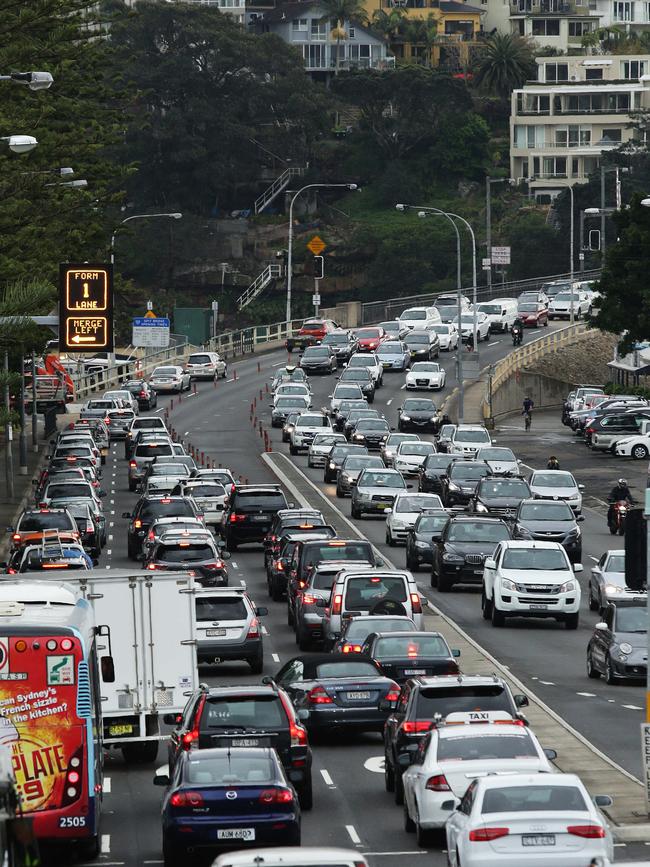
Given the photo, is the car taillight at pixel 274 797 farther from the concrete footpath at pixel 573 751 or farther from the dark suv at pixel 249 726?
the concrete footpath at pixel 573 751

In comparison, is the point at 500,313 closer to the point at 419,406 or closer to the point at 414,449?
the point at 419,406

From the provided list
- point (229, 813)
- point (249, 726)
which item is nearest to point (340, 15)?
point (249, 726)

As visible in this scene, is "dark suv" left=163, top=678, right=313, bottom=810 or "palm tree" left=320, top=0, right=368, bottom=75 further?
"palm tree" left=320, top=0, right=368, bottom=75

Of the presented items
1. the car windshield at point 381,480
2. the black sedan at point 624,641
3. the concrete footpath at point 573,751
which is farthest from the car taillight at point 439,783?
the car windshield at point 381,480

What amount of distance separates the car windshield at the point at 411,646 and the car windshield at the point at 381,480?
2643cm

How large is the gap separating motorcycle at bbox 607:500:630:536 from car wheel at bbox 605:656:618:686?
2049 cm

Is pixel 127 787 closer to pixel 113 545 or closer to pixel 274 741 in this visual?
pixel 274 741

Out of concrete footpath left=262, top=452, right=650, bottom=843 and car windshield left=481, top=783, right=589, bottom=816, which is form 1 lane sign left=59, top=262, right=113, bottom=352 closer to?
concrete footpath left=262, top=452, right=650, bottom=843

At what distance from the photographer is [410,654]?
86.4 feet

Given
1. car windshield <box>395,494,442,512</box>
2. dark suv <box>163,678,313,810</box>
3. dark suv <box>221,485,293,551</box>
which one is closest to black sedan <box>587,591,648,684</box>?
dark suv <box>163,678,313,810</box>

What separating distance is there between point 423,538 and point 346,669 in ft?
61.1

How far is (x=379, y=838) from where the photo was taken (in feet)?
64.0

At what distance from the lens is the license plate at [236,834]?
688 inches

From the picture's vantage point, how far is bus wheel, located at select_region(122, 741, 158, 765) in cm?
2452
